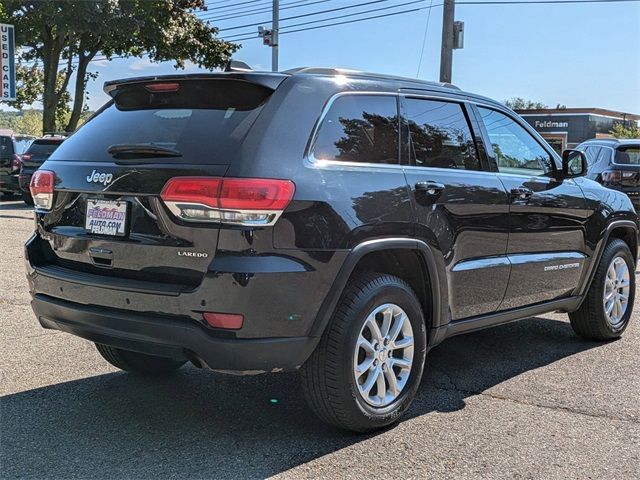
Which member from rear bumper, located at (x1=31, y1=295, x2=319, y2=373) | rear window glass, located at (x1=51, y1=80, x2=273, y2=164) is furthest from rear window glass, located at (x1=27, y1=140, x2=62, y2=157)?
rear bumper, located at (x1=31, y1=295, x2=319, y2=373)

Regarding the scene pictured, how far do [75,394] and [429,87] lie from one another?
2843 millimetres

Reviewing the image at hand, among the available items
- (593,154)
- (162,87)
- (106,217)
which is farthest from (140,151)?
(593,154)

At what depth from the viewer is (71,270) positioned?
3.63 m

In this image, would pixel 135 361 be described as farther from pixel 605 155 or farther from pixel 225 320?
pixel 605 155

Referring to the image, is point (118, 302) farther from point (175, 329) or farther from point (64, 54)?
point (64, 54)

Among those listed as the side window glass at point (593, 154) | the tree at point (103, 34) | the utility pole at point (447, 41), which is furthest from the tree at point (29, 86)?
the side window glass at point (593, 154)

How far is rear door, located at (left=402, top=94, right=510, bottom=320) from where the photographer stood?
388 cm

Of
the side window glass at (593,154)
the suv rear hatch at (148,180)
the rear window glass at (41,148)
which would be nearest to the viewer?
the suv rear hatch at (148,180)

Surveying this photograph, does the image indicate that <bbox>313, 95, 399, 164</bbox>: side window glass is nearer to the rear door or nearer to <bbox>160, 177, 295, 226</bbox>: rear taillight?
the rear door

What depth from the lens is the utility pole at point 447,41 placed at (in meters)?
17.4

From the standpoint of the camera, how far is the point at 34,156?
1697cm

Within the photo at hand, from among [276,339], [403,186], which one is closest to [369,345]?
[276,339]

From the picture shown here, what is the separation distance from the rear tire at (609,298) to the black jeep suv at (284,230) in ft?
4.28

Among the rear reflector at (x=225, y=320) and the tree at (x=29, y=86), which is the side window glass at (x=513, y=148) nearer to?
the rear reflector at (x=225, y=320)
